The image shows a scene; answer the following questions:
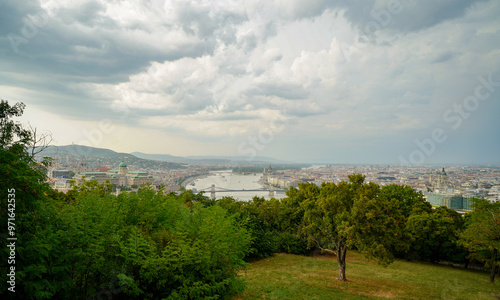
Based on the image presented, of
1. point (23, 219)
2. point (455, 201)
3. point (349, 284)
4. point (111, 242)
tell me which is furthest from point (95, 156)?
point (455, 201)

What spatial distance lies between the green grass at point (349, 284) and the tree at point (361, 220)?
1.23 metres

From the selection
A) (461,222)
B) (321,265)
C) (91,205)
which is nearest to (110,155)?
(321,265)

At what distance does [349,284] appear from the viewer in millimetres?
11641

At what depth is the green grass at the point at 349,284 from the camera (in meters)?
10.1

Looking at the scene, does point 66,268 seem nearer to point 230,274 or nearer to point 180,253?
point 180,253

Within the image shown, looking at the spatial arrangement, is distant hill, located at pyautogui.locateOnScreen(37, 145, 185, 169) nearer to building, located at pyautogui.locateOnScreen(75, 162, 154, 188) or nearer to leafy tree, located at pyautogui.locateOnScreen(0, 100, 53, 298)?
building, located at pyautogui.locateOnScreen(75, 162, 154, 188)

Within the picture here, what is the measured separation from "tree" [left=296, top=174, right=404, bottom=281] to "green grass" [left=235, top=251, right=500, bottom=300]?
1.23 m

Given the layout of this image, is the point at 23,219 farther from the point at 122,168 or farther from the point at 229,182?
the point at 229,182

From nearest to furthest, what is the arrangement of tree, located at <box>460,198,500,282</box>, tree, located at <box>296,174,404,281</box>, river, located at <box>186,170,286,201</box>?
1. tree, located at <box>296,174,404,281</box>
2. tree, located at <box>460,198,500,282</box>
3. river, located at <box>186,170,286,201</box>

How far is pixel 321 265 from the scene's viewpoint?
15844 millimetres

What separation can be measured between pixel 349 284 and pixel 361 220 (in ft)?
10.1

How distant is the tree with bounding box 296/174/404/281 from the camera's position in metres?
10.6

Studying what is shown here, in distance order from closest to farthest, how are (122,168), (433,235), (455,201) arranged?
(433,235) → (455,201) → (122,168)

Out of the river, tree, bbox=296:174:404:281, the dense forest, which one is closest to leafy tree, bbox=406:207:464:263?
tree, bbox=296:174:404:281
